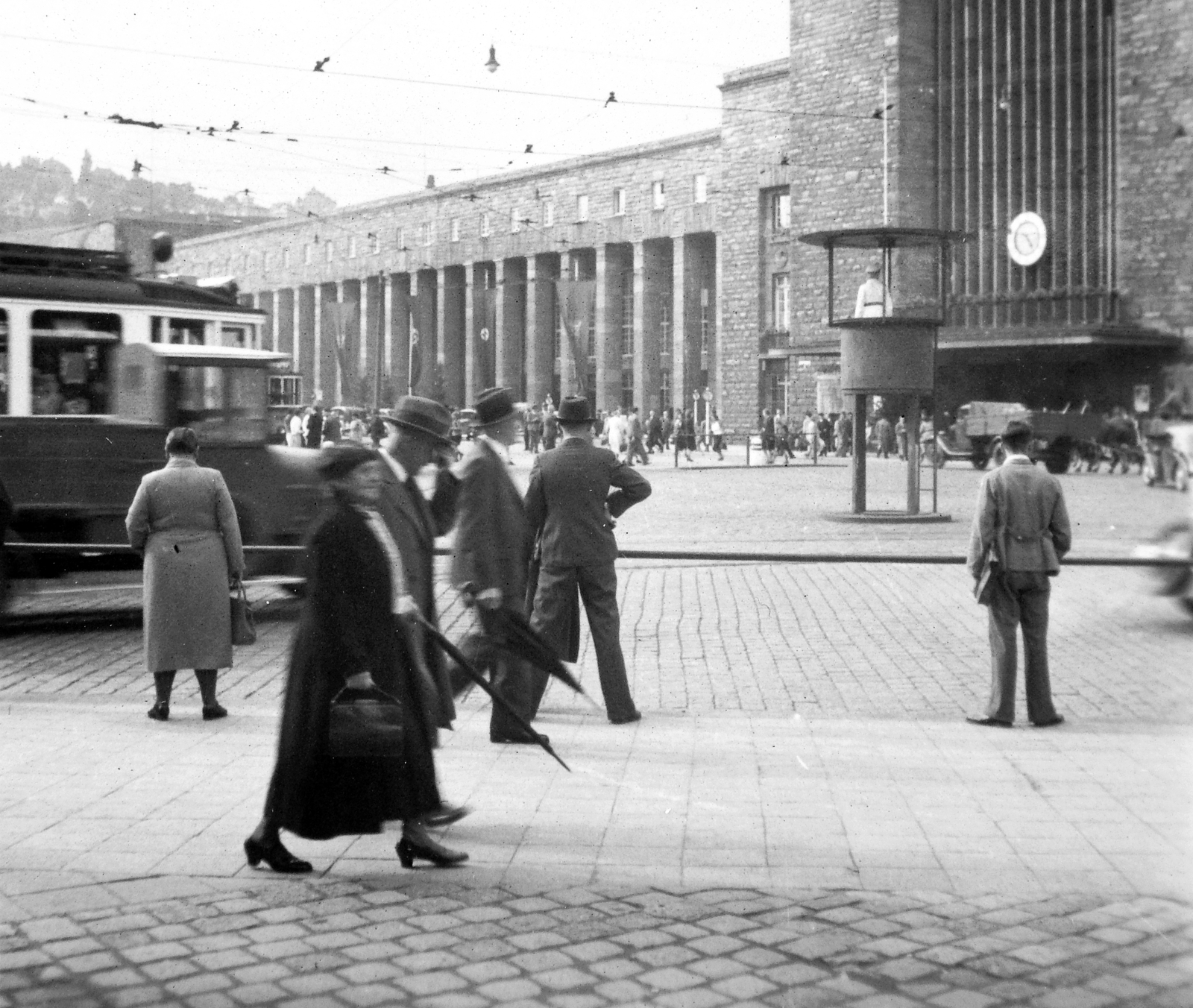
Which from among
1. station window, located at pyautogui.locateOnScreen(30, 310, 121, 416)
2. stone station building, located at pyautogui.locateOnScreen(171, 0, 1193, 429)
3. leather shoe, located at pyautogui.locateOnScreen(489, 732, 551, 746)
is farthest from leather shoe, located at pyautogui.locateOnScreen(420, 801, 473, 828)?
station window, located at pyautogui.locateOnScreen(30, 310, 121, 416)

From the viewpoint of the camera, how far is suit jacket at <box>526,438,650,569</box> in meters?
8.57

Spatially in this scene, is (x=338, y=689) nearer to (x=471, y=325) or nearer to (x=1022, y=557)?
(x=1022, y=557)

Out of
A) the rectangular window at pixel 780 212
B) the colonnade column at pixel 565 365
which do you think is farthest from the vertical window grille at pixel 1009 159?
the rectangular window at pixel 780 212

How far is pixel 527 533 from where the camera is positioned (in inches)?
338

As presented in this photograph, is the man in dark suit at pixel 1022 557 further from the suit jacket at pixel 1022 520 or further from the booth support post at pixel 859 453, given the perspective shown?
the booth support post at pixel 859 453

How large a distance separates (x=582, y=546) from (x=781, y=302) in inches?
2010

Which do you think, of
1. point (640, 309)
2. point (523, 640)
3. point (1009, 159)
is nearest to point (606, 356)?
point (640, 309)

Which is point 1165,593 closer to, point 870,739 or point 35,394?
point 870,739

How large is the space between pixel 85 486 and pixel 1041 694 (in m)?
7.99

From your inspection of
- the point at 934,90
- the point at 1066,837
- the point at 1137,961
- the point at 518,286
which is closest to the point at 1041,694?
the point at 1066,837

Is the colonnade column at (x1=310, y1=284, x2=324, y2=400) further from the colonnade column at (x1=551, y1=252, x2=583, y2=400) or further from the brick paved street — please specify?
the brick paved street

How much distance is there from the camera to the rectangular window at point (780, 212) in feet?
186

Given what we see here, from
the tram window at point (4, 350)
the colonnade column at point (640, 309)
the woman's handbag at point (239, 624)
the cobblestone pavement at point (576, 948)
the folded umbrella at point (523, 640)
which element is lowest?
the cobblestone pavement at point (576, 948)

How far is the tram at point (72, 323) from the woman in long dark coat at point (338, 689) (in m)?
8.25
